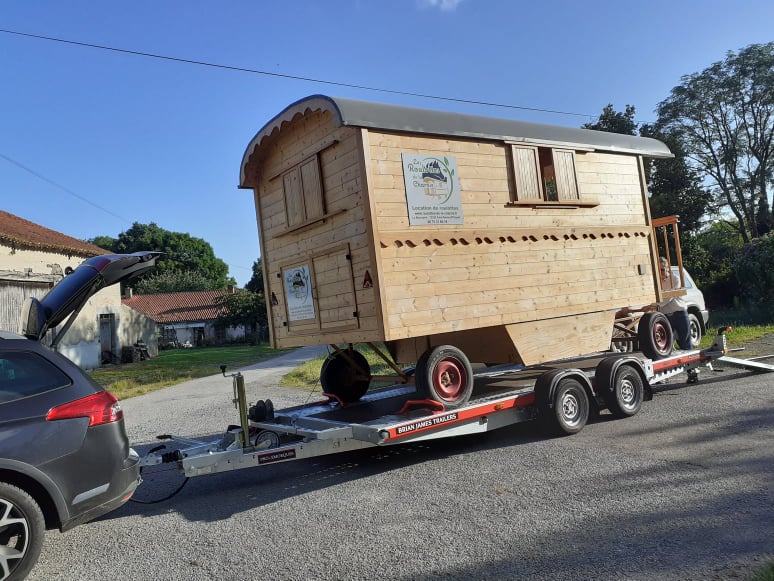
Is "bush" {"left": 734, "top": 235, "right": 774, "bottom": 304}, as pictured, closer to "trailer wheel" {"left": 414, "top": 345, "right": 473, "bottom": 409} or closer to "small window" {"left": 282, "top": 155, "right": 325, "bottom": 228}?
"trailer wheel" {"left": 414, "top": 345, "right": 473, "bottom": 409}

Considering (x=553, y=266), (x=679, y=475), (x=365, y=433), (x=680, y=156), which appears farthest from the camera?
(x=680, y=156)

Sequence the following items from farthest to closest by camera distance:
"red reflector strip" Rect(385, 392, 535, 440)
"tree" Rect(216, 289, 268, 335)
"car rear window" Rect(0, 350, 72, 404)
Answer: "tree" Rect(216, 289, 268, 335), "red reflector strip" Rect(385, 392, 535, 440), "car rear window" Rect(0, 350, 72, 404)

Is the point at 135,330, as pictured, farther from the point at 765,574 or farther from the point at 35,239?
the point at 765,574

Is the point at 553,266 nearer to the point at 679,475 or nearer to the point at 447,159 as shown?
the point at 447,159

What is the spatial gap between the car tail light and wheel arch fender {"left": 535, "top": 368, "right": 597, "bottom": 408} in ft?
14.9

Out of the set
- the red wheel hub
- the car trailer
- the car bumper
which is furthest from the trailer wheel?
the car bumper

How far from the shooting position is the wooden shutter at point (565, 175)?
8312 mm

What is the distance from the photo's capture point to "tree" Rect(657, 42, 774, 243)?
36000 mm

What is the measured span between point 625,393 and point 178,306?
56.8m

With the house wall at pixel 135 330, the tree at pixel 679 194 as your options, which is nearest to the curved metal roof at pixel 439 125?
the house wall at pixel 135 330

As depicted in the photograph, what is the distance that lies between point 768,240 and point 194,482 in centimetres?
2572

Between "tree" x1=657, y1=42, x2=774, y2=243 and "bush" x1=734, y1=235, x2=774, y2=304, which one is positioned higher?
"tree" x1=657, y1=42, x2=774, y2=243

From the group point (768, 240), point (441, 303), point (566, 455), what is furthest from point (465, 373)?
point (768, 240)

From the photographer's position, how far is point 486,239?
7461mm
